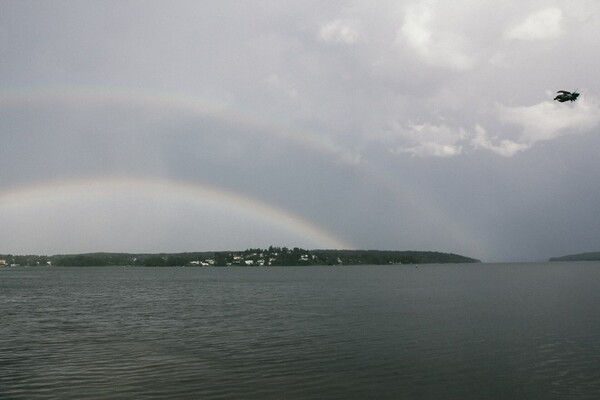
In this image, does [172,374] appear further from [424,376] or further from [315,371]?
[424,376]

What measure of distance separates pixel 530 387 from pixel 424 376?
539 cm

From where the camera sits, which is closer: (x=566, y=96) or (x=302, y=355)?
(x=566, y=96)

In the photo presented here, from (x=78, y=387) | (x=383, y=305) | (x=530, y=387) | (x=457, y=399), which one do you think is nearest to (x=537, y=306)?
(x=383, y=305)

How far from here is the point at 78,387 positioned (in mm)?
25484

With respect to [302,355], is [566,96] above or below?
above

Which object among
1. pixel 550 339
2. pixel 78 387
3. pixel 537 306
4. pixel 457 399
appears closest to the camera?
pixel 457 399

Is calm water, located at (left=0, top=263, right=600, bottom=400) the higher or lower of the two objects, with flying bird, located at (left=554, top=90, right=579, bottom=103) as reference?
lower

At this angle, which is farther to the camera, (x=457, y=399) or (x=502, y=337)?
(x=502, y=337)

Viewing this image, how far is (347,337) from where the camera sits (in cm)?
4159

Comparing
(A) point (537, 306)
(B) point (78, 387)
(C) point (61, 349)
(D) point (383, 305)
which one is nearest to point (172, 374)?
(B) point (78, 387)

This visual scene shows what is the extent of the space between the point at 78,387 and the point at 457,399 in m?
18.8

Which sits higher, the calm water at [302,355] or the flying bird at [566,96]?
the flying bird at [566,96]

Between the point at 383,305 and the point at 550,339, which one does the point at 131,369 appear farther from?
the point at 383,305

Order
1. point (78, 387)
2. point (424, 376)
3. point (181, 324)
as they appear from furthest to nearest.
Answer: point (181, 324) < point (424, 376) < point (78, 387)
